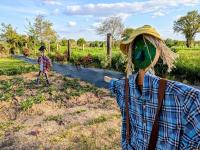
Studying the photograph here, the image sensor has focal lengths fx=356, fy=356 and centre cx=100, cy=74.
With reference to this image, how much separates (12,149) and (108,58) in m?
9.30

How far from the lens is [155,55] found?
6.89 ft

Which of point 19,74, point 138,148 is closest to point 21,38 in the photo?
point 19,74

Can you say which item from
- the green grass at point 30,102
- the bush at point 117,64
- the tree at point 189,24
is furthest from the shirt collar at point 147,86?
the tree at point 189,24

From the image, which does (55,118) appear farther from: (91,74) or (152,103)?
(91,74)

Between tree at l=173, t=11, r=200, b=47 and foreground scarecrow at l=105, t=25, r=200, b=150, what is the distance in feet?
195

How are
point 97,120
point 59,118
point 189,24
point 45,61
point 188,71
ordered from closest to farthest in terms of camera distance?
point 97,120
point 59,118
point 188,71
point 45,61
point 189,24

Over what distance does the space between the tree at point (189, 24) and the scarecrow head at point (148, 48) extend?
195 ft

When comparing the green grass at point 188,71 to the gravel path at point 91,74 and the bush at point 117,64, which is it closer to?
the gravel path at point 91,74

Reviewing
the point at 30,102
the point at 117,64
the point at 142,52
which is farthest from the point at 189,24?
the point at 142,52

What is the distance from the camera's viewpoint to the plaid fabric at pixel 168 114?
6.04 feet

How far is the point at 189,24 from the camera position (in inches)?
2515

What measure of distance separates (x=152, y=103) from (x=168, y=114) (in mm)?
118

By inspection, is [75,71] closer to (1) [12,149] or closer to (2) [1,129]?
(2) [1,129]

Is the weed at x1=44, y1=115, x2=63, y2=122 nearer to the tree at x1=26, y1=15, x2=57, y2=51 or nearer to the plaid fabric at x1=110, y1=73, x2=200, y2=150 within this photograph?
the plaid fabric at x1=110, y1=73, x2=200, y2=150
